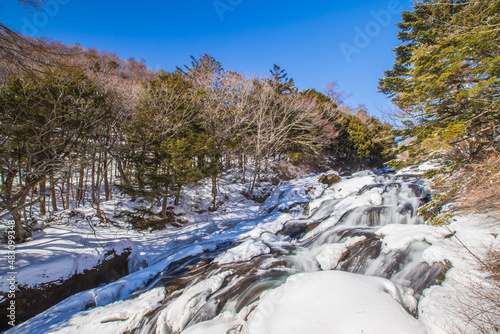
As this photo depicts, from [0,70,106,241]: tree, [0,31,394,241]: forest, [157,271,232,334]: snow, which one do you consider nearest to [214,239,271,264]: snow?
[157,271,232,334]: snow

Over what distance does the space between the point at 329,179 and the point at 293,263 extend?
1092cm

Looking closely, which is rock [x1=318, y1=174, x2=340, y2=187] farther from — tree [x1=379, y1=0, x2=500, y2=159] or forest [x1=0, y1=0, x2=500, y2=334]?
tree [x1=379, y1=0, x2=500, y2=159]

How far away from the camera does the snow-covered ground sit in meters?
3.12

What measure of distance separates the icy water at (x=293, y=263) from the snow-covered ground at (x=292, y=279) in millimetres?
32

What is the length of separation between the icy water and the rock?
20.0ft

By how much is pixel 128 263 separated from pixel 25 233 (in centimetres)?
418

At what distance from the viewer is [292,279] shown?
4164mm

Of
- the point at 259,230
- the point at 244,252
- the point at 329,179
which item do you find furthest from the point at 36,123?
the point at 329,179

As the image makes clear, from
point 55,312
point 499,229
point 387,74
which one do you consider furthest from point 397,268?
point 387,74

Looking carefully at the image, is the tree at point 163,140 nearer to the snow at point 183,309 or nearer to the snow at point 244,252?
the snow at point 244,252

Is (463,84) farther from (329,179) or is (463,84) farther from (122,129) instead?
(122,129)

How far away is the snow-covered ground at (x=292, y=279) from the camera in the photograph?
312 cm

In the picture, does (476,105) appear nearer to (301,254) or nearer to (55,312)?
(301,254)

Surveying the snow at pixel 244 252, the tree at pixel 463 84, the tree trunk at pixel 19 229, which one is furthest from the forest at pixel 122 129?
the snow at pixel 244 252
